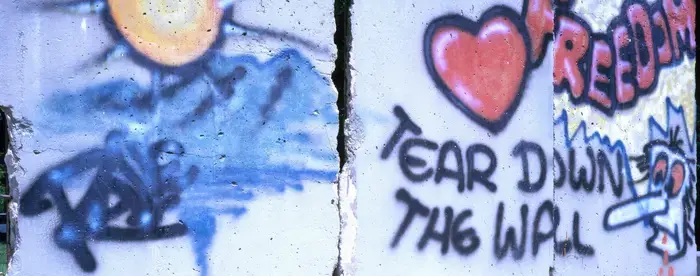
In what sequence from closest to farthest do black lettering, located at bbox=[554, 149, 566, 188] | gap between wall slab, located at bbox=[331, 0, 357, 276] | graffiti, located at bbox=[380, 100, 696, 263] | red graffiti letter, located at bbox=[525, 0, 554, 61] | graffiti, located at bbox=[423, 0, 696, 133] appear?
gap between wall slab, located at bbox=[331, 0, 357, 276] → graffiti, located at bbox=[380, 100, 696, 263] → graffiti, located at bbox=[423, 0, 696, 133] → red graffiti letter, located at bbox=[525, 0, 554, 61] → black lettering, located at bbox=[554, 149, 566, 188]

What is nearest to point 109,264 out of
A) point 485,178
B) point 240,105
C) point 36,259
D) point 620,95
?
point 36,259

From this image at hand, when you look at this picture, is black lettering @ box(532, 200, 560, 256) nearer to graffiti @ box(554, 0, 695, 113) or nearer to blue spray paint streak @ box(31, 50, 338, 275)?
graffiti @ box(554, 0, 695, 113)

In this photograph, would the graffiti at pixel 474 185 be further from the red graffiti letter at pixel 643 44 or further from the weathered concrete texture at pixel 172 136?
the red graffiti letter at pixel 643 44

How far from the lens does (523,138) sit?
4.27 meters

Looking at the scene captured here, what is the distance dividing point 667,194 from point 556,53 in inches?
51.5

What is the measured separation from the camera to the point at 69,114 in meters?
3.06

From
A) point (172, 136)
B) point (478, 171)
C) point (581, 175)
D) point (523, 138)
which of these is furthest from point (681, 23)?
point (172, 136)

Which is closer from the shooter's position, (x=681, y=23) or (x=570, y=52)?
(x=570, y=52)

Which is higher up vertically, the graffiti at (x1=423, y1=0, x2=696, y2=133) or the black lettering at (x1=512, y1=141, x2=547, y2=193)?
the graffiti at (x1=423, y1=0, x2=696, y2=133)

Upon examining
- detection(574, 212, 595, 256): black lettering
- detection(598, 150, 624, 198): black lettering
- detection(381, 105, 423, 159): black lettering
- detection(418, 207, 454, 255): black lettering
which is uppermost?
detection(381, 105, 423, 159): black lettering

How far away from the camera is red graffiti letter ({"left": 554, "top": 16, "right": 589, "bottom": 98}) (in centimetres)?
448

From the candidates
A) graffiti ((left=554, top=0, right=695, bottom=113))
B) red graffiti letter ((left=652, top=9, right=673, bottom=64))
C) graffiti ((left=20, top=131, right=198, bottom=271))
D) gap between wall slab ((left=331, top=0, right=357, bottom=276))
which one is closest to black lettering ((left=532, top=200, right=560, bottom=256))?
graffiti ((left=554, top=0, right=695, bottom=113))

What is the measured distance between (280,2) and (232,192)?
83 centimetres

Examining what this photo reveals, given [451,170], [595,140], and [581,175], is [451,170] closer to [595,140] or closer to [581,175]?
[581,175]
